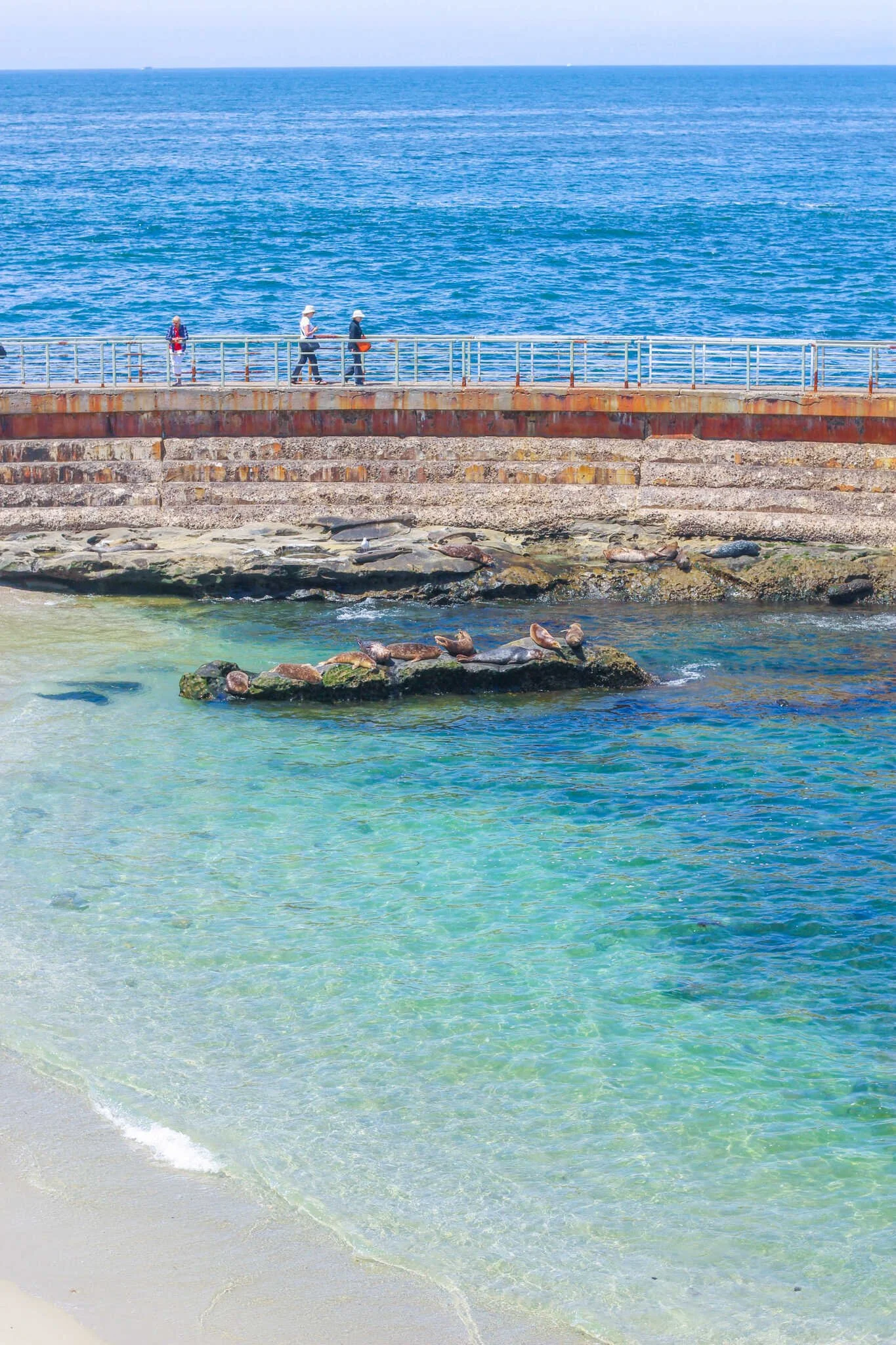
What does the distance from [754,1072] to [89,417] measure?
56.9 ft

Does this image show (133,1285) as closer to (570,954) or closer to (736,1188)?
(736,1188)

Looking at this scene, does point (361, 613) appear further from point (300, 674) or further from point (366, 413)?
point (366, 413)

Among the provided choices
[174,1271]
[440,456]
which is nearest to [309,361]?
[440,456]

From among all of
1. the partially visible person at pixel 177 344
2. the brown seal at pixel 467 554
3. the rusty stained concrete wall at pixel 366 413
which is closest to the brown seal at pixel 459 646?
the brown seal at pixel 467 554

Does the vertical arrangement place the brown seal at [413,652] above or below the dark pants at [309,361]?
below

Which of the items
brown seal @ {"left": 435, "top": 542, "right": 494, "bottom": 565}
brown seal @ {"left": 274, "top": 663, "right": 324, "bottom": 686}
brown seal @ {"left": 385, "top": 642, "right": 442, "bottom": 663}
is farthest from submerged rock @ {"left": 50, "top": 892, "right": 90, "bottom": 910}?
brown seal @ {"left": 435, "top": 542, "right": 494, "bottom": 565}

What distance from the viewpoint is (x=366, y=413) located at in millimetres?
23719

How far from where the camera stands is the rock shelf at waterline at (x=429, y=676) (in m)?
17.1

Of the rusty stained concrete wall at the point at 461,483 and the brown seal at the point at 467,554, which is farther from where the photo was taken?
the rusty stained concrete wall at the point at 461,483

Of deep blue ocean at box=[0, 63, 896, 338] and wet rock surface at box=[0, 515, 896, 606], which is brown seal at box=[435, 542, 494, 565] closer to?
wet rock surface at box=[0, 515, 896, 606]

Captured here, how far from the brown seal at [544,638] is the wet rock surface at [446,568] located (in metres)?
3.28

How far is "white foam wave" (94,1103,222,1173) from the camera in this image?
880cm

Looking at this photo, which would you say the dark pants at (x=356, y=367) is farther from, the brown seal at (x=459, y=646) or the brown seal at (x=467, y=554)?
the brown seal at (x=459, y=646)

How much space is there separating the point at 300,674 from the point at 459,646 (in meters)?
1.94
